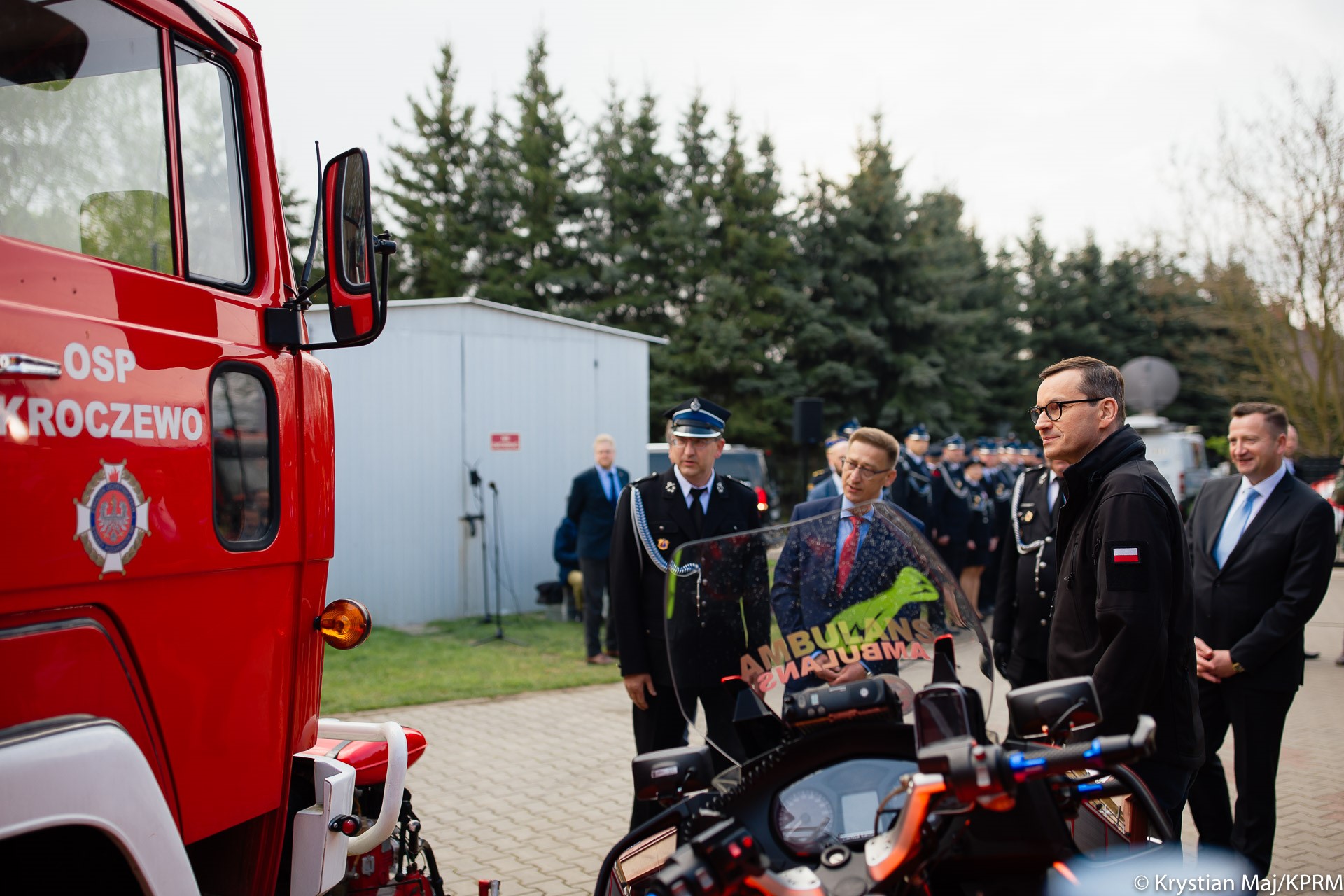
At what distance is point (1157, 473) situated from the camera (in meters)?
3.18

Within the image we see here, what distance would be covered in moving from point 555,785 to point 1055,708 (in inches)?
179

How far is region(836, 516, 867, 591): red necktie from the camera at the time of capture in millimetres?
2494

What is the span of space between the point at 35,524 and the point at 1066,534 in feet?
9.58

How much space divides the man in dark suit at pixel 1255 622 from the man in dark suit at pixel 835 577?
2.27 metres

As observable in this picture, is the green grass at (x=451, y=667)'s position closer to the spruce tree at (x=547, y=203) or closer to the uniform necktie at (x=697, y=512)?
the uniform necktie at (x=697, y=512)

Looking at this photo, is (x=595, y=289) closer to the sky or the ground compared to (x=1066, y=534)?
closer to the sky

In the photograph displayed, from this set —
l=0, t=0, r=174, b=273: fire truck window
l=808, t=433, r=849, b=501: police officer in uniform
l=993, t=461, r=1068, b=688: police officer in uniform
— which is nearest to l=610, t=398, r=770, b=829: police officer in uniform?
l=993, t=461, r=1068, b=688: police officer in uniform

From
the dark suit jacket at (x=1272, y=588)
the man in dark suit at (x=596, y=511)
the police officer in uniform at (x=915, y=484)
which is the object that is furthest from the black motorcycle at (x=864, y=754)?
the man in dark suit at (x=596, y=511)

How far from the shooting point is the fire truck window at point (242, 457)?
240cm

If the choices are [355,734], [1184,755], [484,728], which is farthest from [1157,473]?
[484,728]

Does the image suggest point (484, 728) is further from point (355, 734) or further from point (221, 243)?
point (221, 243)

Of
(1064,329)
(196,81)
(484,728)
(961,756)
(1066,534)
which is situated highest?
(1064,329)

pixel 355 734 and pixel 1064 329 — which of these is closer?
pixel 355 734

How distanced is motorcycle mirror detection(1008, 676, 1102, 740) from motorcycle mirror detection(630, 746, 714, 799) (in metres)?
0.69
